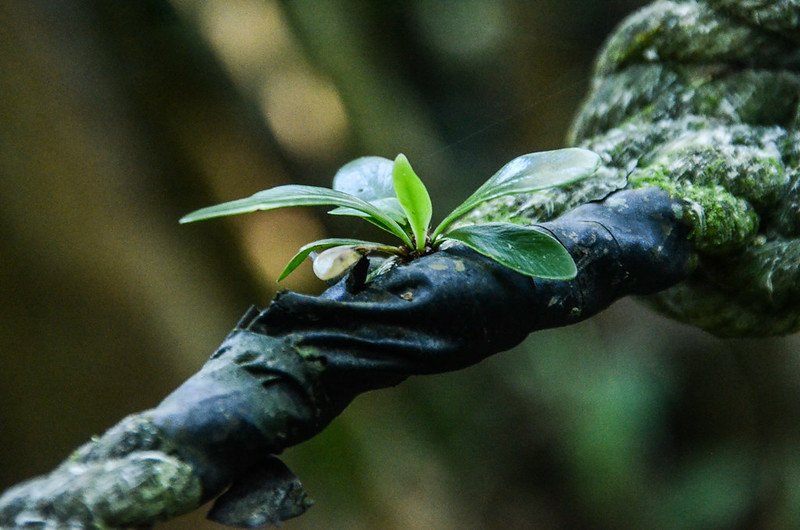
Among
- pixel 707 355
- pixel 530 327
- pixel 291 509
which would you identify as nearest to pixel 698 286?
pixel 530 327

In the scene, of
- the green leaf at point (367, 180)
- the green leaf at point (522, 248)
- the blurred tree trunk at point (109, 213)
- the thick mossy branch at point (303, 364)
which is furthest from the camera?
the blurred tree trunk at point (109, 213)

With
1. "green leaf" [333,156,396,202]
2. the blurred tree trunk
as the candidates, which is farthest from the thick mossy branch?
the blurred tree trunk

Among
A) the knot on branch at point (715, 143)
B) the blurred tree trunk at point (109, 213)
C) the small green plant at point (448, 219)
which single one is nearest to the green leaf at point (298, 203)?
the small green plant at point (448, 219)

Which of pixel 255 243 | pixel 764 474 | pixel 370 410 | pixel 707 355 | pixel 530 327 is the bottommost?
pixel 764 474

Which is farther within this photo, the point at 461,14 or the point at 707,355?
the point at 461,14

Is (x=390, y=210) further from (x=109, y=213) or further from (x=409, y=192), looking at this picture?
(x=109, y=213)

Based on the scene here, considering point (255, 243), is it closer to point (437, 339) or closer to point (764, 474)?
point (764, 474)

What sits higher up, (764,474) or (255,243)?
(255,243)

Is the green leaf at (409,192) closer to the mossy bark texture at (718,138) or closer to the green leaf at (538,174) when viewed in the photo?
the green leaf at (538,174)

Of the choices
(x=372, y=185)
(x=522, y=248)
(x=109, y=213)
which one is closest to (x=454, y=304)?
(x=522, y=248)
